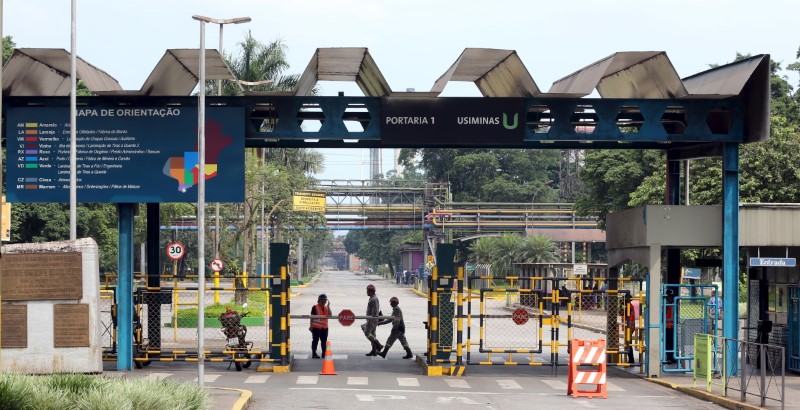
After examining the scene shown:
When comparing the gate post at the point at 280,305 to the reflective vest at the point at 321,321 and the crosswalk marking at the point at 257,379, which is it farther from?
the reflective vest at the point at 321,321

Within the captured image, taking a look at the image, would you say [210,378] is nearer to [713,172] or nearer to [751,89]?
[751,89]

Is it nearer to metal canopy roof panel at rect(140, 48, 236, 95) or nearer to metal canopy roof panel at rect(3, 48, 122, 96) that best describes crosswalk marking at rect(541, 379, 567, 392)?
metal canopy roof panel at rect(140, 48, 236, 95)

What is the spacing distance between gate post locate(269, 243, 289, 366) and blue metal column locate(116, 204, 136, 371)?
291cm

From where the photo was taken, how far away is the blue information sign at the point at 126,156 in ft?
82.6

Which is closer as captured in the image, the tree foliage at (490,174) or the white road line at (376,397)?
the white road line at (376,397)

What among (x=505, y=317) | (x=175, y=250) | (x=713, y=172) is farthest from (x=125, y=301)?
(x=713, y=172)

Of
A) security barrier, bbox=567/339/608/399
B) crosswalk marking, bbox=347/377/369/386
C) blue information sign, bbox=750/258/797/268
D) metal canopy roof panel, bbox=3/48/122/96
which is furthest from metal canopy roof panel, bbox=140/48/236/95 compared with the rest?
blue information sign, bbox=750/258/797/268

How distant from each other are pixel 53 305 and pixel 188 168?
586 cm

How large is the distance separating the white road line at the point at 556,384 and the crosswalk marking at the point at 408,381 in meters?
2.61

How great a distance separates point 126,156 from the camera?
25203mm

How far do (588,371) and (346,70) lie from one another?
7.47 metres

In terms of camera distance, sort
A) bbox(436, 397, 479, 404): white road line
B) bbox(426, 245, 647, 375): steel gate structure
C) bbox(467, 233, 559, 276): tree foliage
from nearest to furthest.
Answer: bbox(436, 397, 479, 404): white road line
bbox(426, 245, 647, 375): steel gate structure
bbox(467, 233, 559, 276): tree foliage

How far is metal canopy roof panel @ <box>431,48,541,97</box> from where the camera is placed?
2383 cm

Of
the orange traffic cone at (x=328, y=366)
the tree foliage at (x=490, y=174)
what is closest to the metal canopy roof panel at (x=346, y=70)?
the orange traffic cone at (x=328, y=366)
